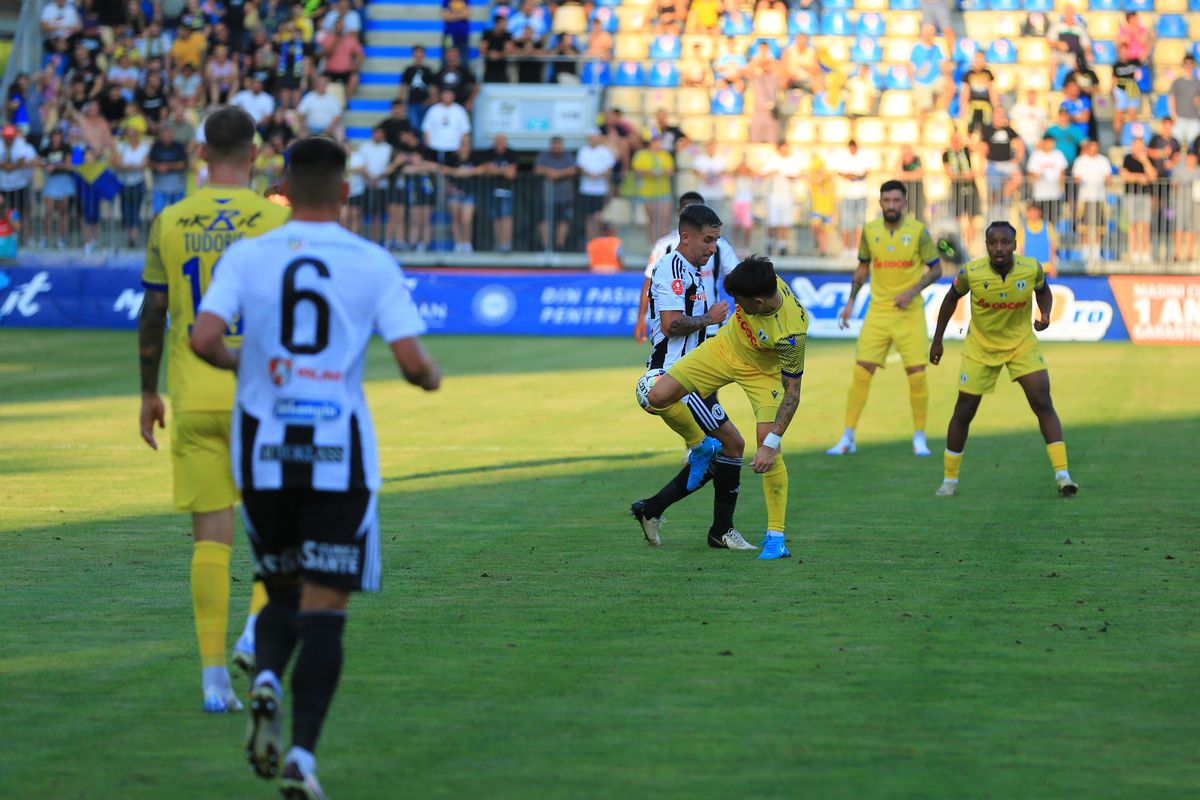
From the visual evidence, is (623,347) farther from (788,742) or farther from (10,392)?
(788,742)

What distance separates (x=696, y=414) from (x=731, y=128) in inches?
953

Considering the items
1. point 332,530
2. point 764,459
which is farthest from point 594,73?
point 332,530

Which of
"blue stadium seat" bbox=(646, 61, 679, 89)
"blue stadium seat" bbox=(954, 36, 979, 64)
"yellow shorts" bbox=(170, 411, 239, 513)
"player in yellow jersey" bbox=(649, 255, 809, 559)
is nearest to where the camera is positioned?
"yellow shorts" bbox=(170, 411, 239, 513)

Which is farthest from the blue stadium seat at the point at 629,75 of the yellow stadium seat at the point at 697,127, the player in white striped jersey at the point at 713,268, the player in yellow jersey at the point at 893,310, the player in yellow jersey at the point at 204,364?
the player in yellow jersey at the point at 204,364

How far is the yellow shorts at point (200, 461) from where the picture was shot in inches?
259

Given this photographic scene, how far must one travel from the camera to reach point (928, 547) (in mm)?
10727

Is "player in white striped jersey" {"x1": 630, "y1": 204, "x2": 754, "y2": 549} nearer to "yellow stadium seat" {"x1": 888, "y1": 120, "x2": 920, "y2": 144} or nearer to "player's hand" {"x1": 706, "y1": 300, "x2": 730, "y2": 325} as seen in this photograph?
"player's hand" {"x1": 706, "y1": 300, "x2": 730, "y2": 325}

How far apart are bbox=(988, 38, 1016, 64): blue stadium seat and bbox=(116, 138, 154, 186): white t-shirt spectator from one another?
53.8 ft

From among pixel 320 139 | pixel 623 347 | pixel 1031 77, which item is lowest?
pixel 623 347

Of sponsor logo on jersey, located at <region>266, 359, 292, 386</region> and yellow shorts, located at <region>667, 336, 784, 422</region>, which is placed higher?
sponsor logo on jersey, located at <region>266, 359, 292, 386</region>

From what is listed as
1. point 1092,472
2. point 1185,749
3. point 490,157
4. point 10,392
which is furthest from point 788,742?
point 490,157

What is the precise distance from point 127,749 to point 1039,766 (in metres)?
3.15

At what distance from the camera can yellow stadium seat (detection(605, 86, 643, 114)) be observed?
115 ft

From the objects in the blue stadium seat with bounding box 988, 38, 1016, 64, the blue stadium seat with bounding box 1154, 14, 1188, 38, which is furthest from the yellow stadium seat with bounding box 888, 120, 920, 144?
the blue stadium seat with bounding box 1154, 14, 1188, 38
